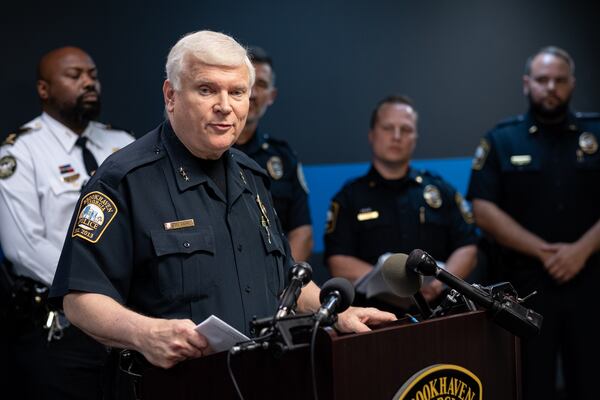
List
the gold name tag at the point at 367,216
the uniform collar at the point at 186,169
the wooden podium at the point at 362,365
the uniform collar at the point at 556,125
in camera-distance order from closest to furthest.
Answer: the wooden podium at the point at 362,365, the uniform collar at the point at 186,169, the gold name tag at the point at 367,216, the uniform collar at the point at 556,125

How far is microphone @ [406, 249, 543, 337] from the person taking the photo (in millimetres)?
1616

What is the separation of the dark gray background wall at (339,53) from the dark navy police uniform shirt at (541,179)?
0.71 metres

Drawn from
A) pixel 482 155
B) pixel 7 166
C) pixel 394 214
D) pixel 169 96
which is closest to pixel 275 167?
pixel 394 214

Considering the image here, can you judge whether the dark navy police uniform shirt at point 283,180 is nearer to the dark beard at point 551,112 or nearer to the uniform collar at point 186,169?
the dark beard at point 551,112

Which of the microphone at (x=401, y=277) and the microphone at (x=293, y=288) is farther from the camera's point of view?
the microphone at (x=401, y=277)

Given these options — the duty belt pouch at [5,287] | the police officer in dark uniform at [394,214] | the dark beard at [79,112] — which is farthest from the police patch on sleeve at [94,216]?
the police officer in dark uniform at [394,214]

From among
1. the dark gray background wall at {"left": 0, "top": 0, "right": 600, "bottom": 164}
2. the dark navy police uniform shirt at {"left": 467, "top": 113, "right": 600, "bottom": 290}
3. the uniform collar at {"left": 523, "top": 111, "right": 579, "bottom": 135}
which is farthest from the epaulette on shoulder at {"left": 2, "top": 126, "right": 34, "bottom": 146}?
the uniform collar at {"left": 523, "top": 111, "right": 579, "bottom": 135}

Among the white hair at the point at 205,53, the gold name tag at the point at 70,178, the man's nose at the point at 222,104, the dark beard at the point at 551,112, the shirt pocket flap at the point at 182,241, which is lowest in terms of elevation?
the shirt pocket flap at the point at 182,241

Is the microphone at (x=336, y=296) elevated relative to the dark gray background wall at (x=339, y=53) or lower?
lower

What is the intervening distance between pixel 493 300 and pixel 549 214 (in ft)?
7.75

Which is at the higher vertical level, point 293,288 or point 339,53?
point 339,53

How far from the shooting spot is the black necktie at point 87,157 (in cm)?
317

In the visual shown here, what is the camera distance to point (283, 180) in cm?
372

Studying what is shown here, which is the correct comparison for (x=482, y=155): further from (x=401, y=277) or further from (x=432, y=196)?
(x=401, y=277)
